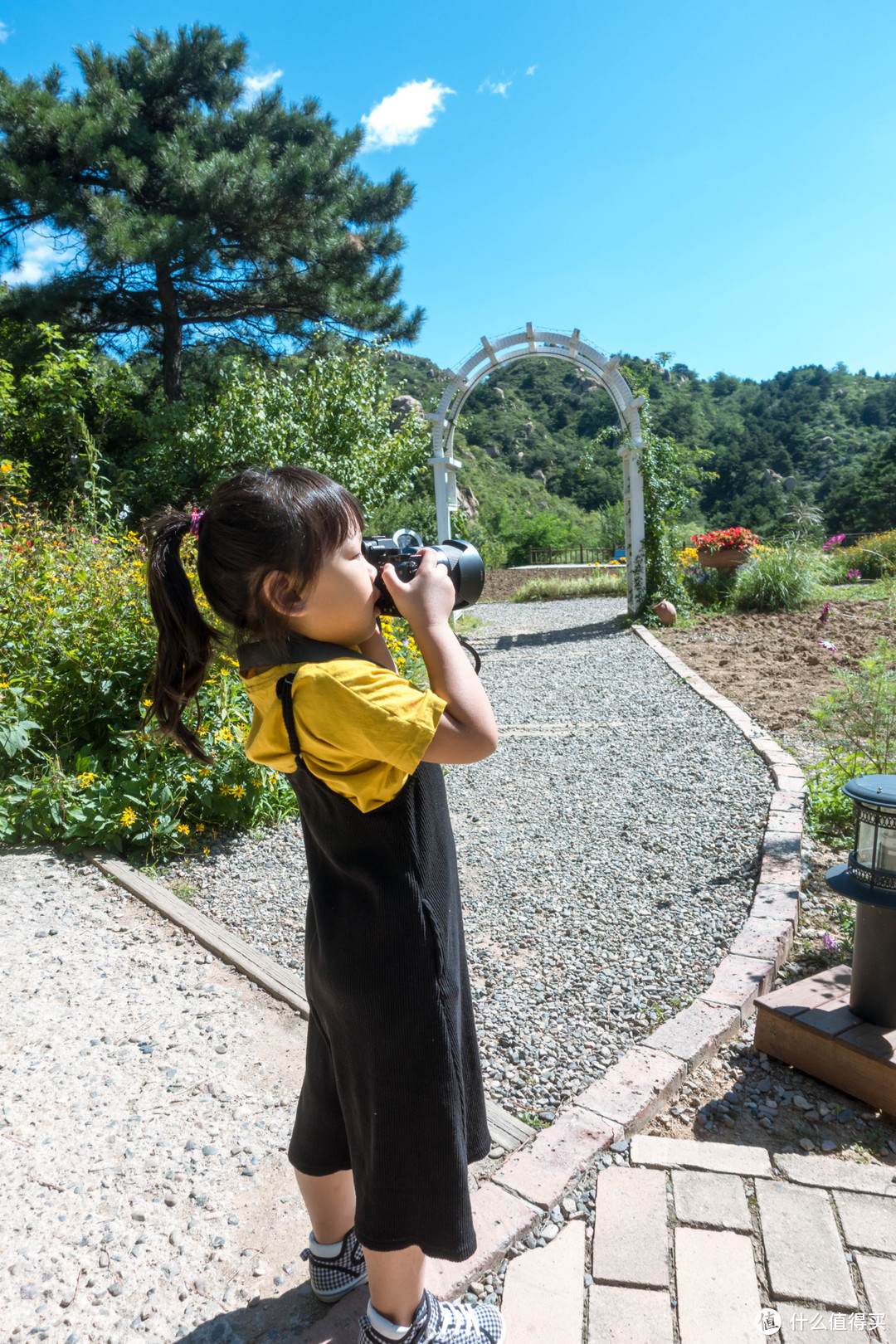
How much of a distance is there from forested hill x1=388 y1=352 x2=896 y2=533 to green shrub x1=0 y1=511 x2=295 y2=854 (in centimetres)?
2772

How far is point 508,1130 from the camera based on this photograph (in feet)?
5.40

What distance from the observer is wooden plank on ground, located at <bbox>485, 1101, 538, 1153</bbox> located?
5.28 feet

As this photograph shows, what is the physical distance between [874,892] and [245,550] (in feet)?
4.97

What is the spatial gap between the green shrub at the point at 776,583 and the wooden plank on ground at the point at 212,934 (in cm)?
826

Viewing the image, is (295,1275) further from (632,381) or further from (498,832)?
(632,381)

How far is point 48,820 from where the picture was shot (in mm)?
3164

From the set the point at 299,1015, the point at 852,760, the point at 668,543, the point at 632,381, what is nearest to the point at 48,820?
the point at 299,1015

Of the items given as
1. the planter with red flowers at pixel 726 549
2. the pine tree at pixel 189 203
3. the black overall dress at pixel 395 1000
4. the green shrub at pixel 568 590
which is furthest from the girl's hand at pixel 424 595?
the green shrub at pixel 568 590

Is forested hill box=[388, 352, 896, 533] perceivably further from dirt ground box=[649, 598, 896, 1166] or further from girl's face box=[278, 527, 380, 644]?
girl's face box=[278, 527, 380, 644]

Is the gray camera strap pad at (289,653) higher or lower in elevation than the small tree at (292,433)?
lower

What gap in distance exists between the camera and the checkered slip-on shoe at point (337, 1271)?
4.05ft

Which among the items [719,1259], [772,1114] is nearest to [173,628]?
[719,1259]

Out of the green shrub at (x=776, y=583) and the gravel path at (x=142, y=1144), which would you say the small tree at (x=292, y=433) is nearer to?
the green shrub at (x=776, y=583)

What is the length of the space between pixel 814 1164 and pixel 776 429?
41.3 metres
